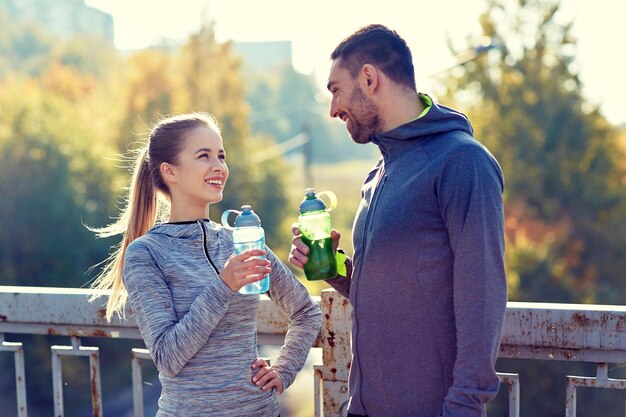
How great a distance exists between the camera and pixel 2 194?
80.8 ft

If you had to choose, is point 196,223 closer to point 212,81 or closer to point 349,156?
point 212,81

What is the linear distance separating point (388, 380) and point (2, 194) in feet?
79.7

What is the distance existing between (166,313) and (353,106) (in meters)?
1.01

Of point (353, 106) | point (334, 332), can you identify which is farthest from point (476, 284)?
point (334, 332)

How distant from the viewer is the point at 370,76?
9.12 feet

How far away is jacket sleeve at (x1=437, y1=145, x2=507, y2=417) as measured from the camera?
233 cm

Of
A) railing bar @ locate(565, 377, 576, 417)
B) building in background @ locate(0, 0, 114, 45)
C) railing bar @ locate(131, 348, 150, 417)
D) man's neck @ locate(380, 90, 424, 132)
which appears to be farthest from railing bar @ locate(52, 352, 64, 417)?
building in background @ locate(0, 0, 114, 45)

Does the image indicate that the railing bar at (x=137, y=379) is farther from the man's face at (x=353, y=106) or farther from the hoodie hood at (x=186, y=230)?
the man's face at (x=353, y=106)

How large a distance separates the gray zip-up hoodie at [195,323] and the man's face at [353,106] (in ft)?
2.05

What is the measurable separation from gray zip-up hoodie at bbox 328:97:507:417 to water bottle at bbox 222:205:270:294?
368 millimetres

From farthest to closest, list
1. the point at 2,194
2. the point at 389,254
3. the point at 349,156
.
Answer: the point at 349,156 → the point at 2,194 → the point at 389,254

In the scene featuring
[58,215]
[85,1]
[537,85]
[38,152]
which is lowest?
[58,215]

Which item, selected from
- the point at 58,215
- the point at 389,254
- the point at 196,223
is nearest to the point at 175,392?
the point at 196,223

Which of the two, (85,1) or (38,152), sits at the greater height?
(85,1)
